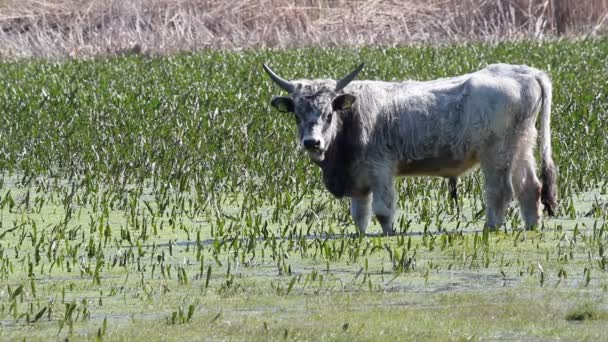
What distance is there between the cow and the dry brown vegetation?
1910cm

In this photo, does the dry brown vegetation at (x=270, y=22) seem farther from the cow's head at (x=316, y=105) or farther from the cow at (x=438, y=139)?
the cow's head at (x=316, y=105)

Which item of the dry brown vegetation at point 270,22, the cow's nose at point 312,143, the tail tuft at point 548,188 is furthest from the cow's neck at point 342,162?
the dry brown vegetation at point 270,22

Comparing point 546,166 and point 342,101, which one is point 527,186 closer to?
point 546,166

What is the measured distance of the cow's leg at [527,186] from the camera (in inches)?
420

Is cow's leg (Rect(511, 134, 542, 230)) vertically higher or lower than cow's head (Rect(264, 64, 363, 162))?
lower

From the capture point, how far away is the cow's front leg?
10.3m

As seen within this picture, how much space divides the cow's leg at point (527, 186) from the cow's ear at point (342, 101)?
1.41 metres

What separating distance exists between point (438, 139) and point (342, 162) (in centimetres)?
76

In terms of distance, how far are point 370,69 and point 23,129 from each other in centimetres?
708

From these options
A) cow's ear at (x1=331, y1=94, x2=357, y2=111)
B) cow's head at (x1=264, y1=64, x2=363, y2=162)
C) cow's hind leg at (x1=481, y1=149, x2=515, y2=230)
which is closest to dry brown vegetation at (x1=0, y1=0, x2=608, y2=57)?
cow's head at (x1=264, y1=64, x2=363, y2=162)

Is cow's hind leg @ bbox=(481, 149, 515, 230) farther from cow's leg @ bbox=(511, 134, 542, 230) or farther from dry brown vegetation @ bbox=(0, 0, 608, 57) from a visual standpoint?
dry brown vegetation @ bbox=(0, 0, 608, 57)

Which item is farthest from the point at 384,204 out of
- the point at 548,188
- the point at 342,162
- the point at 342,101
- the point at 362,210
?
the point at 548,188

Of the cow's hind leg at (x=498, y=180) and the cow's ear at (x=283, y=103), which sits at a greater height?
the cow's ear at (x=283, y=103)

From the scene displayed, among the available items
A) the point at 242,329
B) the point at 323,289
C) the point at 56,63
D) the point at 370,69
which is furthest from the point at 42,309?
the point at 56,63
